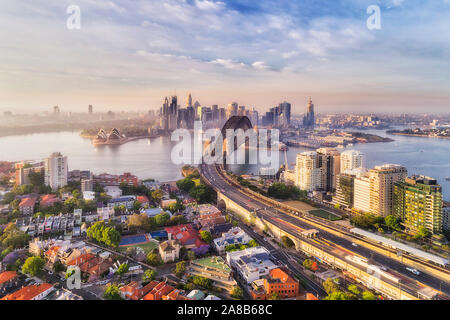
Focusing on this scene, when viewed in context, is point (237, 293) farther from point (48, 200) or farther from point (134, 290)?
point (48, 200)

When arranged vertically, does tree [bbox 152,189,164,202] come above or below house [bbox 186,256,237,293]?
above

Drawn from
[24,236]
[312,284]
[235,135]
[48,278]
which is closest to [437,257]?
[312,284]

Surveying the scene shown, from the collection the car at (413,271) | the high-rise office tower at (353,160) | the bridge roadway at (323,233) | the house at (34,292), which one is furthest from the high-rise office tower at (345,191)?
the house at (34,292)

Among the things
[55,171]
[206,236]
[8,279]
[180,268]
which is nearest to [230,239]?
[206,236]

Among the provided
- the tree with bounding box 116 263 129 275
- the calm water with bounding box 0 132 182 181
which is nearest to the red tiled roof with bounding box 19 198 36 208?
the tree with bounding box 116 263 129 275

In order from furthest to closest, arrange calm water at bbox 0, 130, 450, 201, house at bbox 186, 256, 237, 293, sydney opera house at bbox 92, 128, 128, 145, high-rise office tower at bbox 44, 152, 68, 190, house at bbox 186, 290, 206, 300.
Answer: sydney opera house at bbox 92, 128, 128, 145 → calm water at bbox 0, 130, 450, 201 → high-rise office tower at bbox 44, 152, 68, 190 → house at bbox 186, 256, 237, 293 → house at bbox 186, 290, 206, 300

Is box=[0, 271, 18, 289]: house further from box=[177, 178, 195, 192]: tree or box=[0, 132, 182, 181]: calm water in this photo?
box=[0, 132, 182, 181]: calm water
